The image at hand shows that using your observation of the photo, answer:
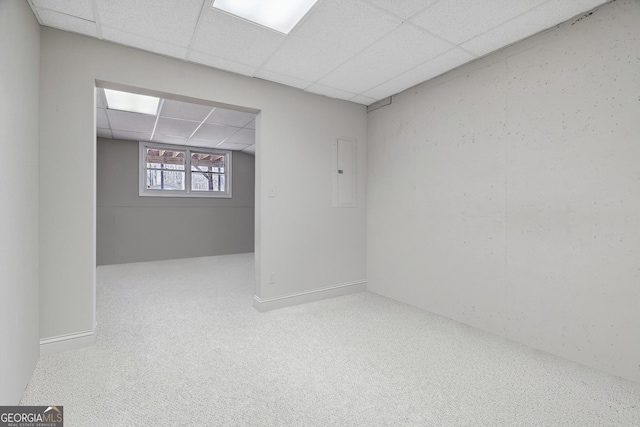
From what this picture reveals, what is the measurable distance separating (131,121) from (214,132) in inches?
49.2

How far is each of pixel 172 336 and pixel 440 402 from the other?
2.17 metres

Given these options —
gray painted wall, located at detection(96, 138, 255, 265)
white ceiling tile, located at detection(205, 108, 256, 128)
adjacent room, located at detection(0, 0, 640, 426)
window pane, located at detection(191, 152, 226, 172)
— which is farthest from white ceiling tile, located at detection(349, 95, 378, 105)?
window pane, located at detection(191, 152, 226, 172)

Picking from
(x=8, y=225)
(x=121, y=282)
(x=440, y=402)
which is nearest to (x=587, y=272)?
(x=440, y=402)

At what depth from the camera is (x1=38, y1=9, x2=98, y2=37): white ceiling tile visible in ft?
6.86

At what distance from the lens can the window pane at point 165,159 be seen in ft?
20.8

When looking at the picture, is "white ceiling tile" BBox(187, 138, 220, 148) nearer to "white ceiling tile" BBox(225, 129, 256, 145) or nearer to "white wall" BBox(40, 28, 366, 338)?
"white ceiling tile" BBox(225, 129, 256, 145)

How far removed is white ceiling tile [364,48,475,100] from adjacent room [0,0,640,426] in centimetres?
3

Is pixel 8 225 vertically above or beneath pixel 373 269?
above

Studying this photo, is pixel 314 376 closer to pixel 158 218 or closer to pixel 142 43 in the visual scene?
pixel 142 43

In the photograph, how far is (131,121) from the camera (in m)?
4.70

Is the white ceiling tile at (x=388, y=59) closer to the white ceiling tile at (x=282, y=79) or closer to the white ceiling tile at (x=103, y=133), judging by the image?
the white ceiling tile at (x=282, y=79)

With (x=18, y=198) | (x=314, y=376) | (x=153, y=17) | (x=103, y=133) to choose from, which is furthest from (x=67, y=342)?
(x=103, y=133)

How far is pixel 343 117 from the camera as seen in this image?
382 centimetres

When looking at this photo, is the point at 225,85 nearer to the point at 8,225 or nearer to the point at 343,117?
the point at 343,117
